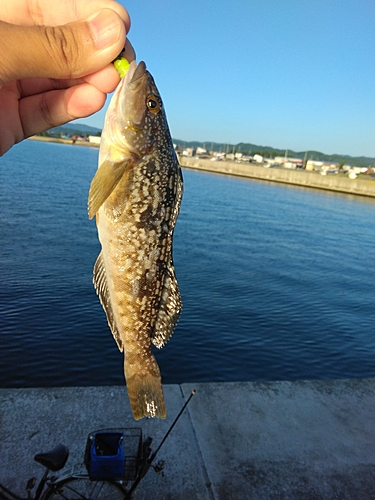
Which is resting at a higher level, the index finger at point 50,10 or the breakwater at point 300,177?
the index finger at point 50,10

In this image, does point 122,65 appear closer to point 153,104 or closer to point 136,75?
point 136,75

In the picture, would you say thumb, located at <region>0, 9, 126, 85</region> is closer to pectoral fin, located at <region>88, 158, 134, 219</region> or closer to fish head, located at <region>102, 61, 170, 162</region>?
fish head, located at <region>102, 61, 170, 162</region>

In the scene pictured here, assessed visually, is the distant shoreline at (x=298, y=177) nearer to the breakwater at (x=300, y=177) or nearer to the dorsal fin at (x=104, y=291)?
the breakwater at (x=300, y=177)

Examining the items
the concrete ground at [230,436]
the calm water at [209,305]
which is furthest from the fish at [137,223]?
the calm water at [209,305]

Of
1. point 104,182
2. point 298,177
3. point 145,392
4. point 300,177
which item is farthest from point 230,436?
point 298,177

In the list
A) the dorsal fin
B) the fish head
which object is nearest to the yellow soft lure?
the fish head
